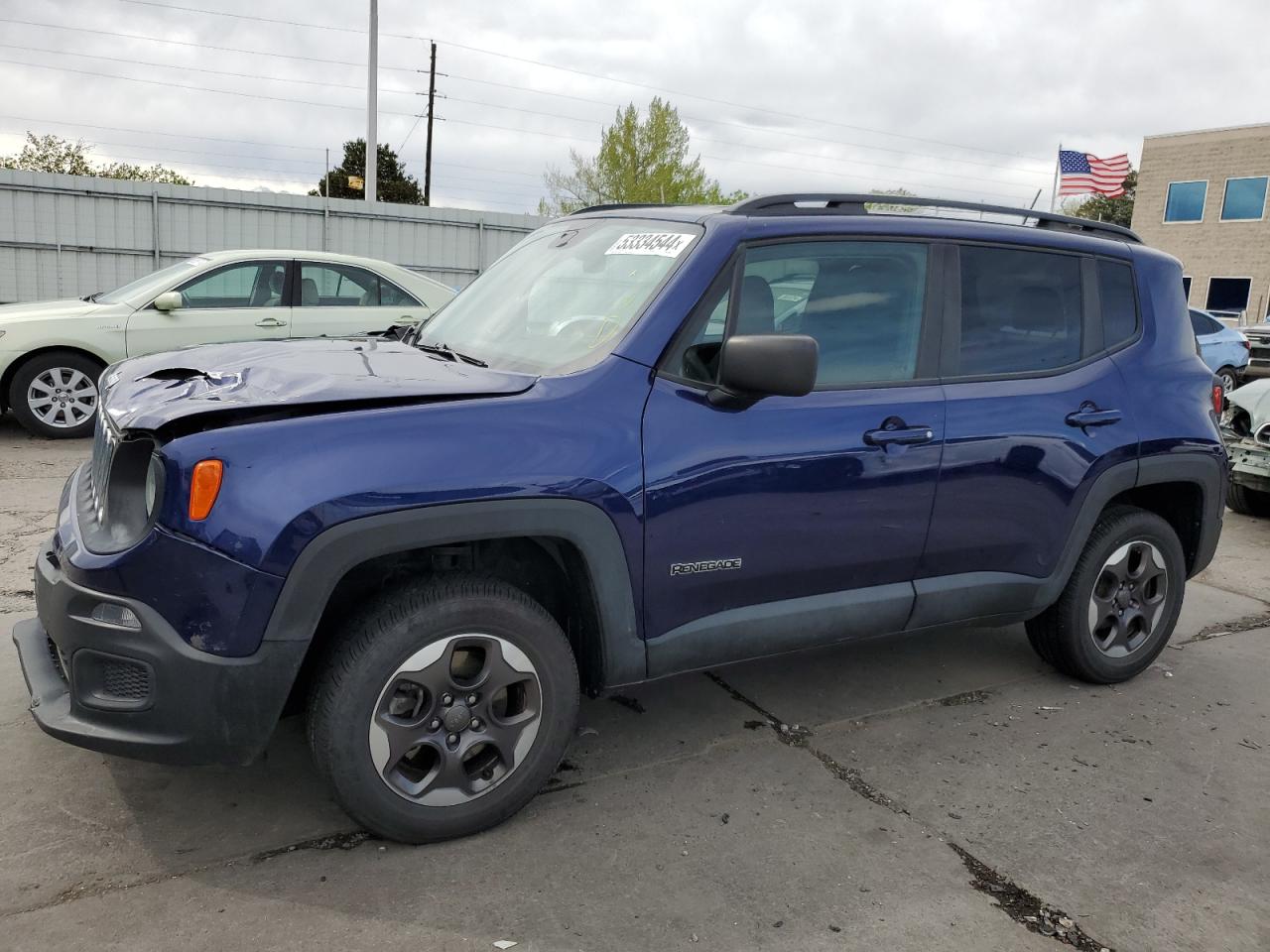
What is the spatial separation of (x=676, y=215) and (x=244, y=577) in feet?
6.16

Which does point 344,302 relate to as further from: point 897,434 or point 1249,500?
point 1249,500

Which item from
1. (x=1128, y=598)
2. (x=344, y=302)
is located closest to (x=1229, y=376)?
(x=344, y=302)

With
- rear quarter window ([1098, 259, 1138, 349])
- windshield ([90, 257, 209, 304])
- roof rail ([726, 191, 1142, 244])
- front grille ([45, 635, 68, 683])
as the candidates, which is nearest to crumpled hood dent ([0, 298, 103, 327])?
windshield ([90, 257, 209, 304])

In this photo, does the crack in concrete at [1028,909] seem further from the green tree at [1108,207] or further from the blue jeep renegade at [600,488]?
the green tree at [1108,207]

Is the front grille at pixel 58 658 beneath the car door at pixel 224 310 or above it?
beneath

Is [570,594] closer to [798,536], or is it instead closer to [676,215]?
[798,536]

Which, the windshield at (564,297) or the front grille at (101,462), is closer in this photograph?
the front grille at (101,462)

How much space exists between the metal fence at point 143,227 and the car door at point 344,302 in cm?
1059

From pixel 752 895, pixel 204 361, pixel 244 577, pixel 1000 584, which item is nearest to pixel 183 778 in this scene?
pixel 244 577

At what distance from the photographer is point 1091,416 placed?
3.86m

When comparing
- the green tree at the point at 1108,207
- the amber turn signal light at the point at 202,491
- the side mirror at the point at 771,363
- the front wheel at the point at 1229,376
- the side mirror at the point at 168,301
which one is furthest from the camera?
the green tree at the point at 1108,207

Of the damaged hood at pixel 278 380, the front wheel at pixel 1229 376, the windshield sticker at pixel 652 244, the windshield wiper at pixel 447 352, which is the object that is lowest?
the front wheel at pixel 1229 376

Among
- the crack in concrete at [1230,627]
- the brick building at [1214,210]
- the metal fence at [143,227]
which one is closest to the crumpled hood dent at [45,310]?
the crack in concrete at [1230,627]

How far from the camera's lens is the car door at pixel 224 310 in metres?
8.53
